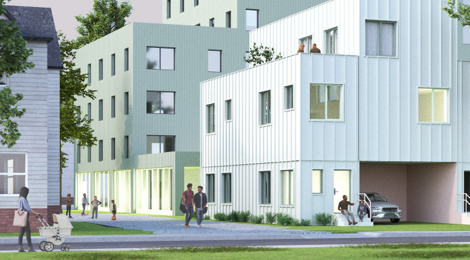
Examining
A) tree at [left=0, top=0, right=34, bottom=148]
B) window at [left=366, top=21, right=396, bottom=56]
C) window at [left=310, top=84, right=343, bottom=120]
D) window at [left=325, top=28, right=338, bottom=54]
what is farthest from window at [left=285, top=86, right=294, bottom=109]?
tree at [left=0, top=0, right=34, bottom=148]

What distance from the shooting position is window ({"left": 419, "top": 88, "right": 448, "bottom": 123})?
3950 cm

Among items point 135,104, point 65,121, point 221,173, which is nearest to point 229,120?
point 221,173

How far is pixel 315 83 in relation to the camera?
37.6 metres

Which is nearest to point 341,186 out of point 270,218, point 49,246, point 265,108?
point 270,218

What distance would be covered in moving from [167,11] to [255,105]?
34.6 metres

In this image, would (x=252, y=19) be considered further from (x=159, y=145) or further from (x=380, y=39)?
(x=380, y=39)

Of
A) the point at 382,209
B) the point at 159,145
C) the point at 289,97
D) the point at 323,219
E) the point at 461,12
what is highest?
the point at 461,12

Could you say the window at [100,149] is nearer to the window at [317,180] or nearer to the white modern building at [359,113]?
the white modern building at [359,113]

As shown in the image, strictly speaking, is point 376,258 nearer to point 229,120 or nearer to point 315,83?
point 315,83

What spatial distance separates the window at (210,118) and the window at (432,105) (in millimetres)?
12244

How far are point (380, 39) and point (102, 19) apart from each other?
51861mm

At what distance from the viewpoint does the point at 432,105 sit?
130ft

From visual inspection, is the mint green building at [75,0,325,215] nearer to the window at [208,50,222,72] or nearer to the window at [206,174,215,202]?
the window at [208,50,222,72]

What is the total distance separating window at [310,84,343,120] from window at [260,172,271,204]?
4.48 m
